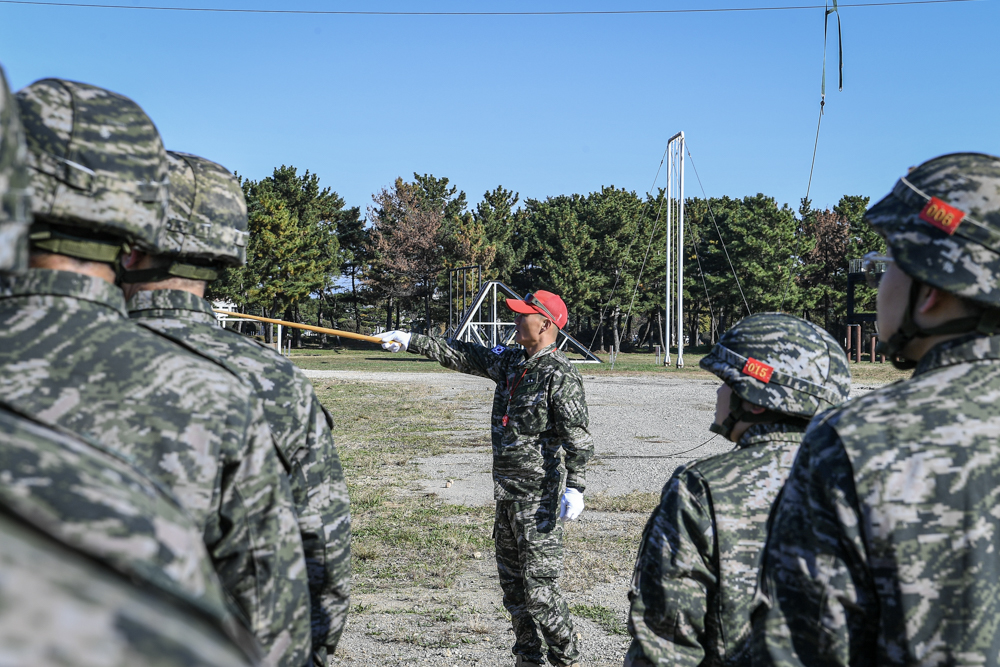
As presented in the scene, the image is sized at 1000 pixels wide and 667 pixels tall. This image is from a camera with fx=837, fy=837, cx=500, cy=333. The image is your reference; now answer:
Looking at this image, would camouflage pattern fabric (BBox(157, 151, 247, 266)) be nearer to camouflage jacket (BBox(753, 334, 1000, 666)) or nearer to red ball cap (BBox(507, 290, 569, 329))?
camouflage jacket (BBox(753, 334, 1000, 666))

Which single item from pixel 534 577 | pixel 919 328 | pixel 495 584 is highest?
pixel 919 328

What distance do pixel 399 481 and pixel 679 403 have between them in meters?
10.6

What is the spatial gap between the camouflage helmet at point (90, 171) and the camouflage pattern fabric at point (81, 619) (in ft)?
3.65

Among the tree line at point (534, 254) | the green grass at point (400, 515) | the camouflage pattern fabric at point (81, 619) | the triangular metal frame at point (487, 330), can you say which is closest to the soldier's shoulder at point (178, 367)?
the camouflage pattern fabric at point (81, 619)

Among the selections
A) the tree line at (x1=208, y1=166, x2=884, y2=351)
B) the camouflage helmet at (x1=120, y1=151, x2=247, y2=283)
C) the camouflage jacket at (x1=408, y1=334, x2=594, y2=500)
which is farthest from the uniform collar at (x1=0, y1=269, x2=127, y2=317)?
the tree line at (x1=208, y1=166, x2=884, y2=351)

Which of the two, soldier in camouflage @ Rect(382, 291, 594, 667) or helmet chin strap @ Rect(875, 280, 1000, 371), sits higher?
helmet chin strap @ Rect(875, 280, 1000, 371)

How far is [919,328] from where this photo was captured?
1.81m

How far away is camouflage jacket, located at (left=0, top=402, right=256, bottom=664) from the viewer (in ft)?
2.42

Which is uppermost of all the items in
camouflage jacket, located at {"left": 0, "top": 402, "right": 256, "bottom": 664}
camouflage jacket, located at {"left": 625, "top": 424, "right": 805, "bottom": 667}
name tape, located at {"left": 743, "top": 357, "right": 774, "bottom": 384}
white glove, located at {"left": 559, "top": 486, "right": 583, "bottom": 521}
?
name tape, located at {"left": 743, "top": 357, "right": 774, "bottom": 384}

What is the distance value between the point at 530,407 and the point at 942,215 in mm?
3619

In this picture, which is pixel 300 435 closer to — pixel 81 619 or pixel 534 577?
pixel 81 619

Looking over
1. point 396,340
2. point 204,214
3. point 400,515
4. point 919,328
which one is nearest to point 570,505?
point 396,340

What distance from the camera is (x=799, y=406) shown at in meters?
2.60

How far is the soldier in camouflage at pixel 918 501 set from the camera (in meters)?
1.60
